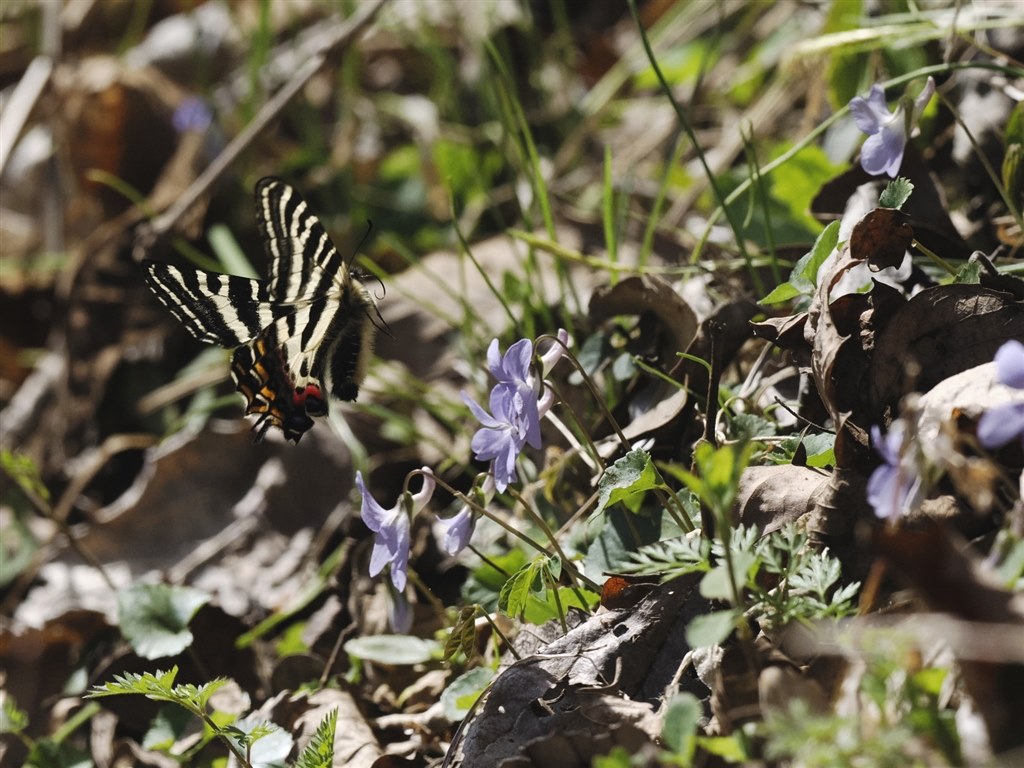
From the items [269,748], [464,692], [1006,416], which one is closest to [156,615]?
[269,748]

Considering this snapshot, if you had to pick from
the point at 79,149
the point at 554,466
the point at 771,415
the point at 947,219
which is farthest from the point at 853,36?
the point at 79,149

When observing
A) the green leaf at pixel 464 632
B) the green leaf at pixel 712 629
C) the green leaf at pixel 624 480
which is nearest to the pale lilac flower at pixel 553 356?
the green leaf at pixel 624 480

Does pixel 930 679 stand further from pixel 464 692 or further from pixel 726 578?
pixel 464 692

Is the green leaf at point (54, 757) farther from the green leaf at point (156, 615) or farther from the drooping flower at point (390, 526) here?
the drooping flower at point (390, 526)

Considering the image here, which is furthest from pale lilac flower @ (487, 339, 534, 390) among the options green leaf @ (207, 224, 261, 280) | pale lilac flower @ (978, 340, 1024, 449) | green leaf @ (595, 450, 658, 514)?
green leaf @ (207, 224, 261, 280)

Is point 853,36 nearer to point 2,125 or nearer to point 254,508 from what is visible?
point 254,508

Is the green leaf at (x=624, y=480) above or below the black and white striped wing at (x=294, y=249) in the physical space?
below

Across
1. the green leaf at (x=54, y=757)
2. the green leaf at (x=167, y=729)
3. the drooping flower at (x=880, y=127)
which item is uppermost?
the drooping flower at (x=880, y=127)

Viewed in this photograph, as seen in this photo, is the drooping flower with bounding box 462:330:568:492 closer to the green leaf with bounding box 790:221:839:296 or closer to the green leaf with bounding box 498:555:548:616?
the green leaf with bounding box 498:555:548:616
